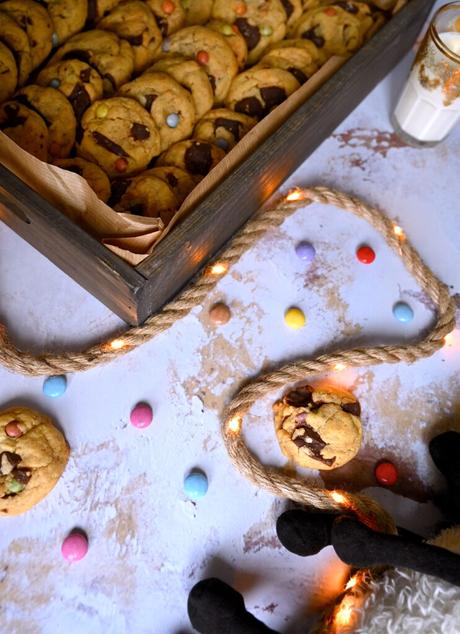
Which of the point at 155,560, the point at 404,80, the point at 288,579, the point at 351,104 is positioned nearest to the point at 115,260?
the point at 155,560

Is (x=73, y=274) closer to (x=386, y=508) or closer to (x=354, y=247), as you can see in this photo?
(x=354, y=247)

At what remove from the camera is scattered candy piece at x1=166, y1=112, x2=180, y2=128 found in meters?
1.31

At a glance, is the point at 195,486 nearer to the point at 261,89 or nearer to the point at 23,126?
the point at 23,126

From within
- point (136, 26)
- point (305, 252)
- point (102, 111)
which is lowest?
point (305, 252)

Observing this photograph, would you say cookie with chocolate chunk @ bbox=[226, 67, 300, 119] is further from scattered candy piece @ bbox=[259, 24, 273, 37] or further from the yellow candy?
the yellow candy

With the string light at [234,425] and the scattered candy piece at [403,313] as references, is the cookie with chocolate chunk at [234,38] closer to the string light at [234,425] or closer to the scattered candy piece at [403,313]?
the scattered candy piece at [403,313]

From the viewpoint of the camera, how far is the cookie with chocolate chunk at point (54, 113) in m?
1.25

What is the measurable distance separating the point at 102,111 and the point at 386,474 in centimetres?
97

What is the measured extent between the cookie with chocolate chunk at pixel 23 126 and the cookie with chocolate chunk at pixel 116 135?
0.34ft

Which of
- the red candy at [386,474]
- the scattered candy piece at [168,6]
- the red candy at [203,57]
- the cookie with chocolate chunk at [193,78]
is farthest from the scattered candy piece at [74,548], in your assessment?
the scattered candy piece at [168,6]

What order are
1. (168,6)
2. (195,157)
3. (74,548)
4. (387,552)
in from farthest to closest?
(168,6), (195,157), (74,548), (387,552)

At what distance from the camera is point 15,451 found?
3.58ft

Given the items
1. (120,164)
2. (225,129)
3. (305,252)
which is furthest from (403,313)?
(120,164)

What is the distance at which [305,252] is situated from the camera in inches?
54.2
